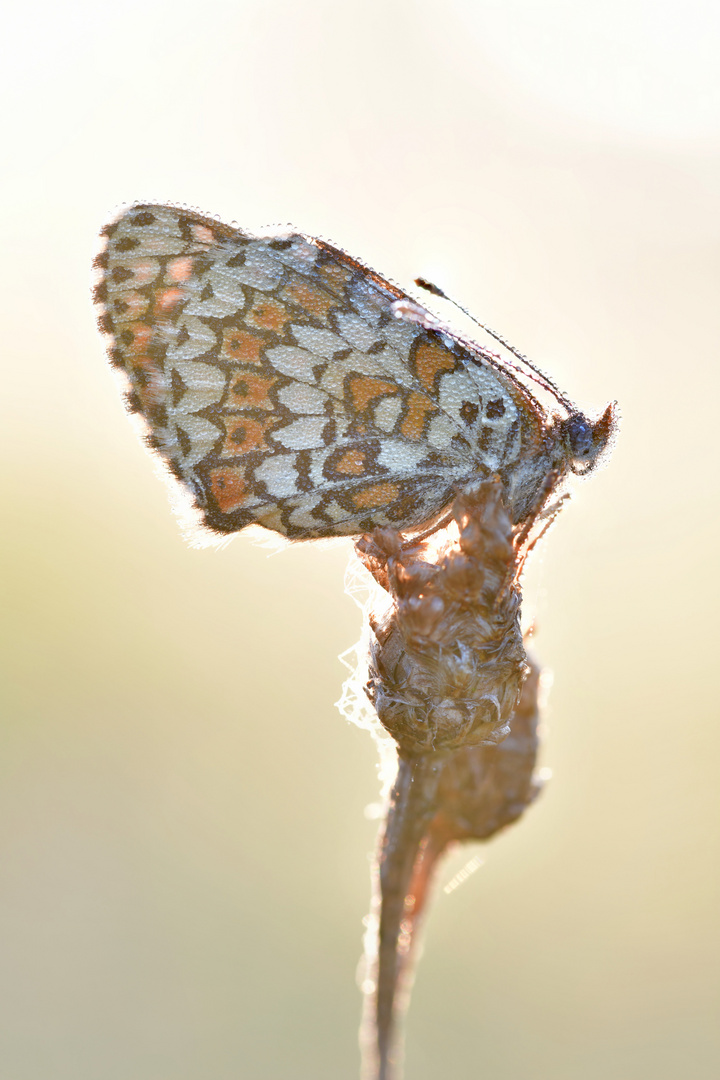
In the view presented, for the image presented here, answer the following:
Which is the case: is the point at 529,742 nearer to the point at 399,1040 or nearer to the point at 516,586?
the point at 516,586

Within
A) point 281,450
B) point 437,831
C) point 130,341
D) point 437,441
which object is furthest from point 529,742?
point 130,341

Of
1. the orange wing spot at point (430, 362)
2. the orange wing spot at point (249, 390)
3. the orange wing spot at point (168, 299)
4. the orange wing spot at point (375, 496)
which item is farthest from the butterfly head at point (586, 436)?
the orange wing spot at point (168, 299)

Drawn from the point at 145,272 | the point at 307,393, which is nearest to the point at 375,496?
the point at 307,393

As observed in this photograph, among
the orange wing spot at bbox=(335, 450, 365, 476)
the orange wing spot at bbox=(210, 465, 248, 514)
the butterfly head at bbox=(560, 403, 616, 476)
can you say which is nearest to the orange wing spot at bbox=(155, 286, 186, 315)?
the orange wing spot at bbox=(210, 465, 248, 514)

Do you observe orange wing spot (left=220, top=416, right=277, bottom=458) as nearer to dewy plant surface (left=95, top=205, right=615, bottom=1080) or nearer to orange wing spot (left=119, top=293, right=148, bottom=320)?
dewy plant surface (left=95, top=205, right=615, bottom=1080)

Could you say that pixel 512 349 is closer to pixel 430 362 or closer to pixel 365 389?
pixel 430 362

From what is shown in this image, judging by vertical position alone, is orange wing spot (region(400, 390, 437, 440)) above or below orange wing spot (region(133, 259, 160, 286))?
below

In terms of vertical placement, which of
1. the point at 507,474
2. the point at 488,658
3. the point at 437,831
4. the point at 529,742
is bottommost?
the point at 437,831
